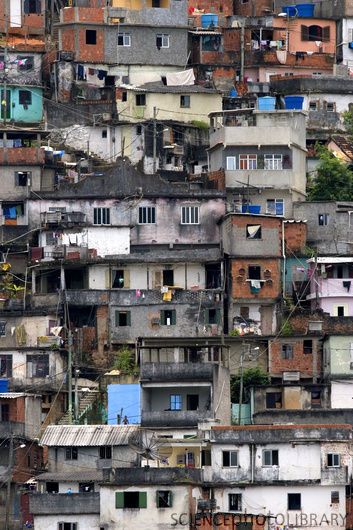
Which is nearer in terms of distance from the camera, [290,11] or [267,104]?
[267,104]

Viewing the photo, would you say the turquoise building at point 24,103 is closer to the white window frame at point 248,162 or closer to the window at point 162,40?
the window at point 162,40

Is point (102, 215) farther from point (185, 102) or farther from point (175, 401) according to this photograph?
point (175, 401)

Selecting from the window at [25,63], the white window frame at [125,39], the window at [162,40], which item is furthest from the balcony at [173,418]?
the window at [162,40]

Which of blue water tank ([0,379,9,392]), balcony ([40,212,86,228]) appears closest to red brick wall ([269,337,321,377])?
balcony ([40,212,86,228])

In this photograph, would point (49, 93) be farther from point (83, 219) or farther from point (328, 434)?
point (328, 434)

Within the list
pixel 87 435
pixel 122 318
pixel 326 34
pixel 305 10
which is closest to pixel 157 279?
pixel 122 318

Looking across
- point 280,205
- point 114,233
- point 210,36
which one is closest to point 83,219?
point 114,233
